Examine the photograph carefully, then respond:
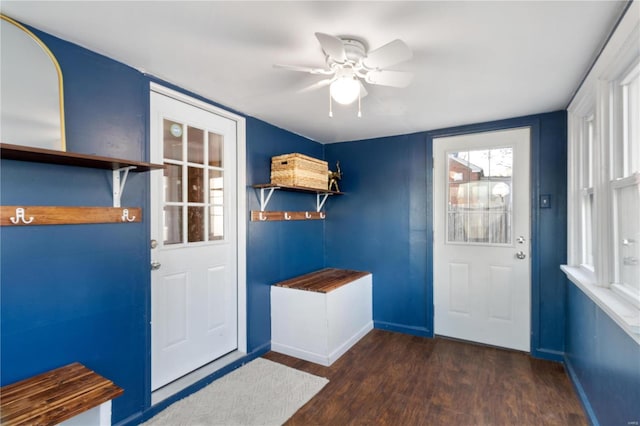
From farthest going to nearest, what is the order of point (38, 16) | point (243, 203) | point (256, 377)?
1. point (243, 203)
2. point (256, 377)
3. point (38, 16)

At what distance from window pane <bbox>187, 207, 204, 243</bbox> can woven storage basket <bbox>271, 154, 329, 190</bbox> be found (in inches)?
28.7

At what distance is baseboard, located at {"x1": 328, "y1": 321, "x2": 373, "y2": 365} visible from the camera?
9.11 feet

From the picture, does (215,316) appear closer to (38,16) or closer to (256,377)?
(256,377)

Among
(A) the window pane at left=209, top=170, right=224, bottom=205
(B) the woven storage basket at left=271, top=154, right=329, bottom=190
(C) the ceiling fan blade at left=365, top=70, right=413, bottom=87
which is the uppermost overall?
(C) the ceiling fan blade at left=365, top=70, right=413, bottom=87

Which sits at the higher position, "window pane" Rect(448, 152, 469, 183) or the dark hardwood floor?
"window pane" Rect(448, 152, 469, 183)

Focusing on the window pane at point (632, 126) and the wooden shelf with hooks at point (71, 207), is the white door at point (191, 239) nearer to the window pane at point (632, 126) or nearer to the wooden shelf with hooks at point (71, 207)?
the wooden shelf with hooks at point (71, 207)

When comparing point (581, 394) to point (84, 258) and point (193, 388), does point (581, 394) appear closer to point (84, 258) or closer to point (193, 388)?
point (193, 388)

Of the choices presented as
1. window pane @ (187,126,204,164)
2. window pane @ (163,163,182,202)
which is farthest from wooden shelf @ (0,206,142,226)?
window pane @ (187,126,204,164)

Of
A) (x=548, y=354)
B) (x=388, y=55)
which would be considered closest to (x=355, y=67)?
(x=388, y=55)

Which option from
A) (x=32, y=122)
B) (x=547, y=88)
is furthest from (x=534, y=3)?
(x=32, y=122)

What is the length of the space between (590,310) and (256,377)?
91.8 inches

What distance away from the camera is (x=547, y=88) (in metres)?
2.24

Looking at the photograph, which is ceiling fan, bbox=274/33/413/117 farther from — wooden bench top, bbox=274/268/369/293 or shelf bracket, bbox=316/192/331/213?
shelf bracket, bbox=316/192/331/213

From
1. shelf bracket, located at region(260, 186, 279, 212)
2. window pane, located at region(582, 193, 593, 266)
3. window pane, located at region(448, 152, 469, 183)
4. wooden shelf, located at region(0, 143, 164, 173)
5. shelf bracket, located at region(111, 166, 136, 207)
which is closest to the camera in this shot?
wooden shelf, located at region(0, 143, 164, 173)
